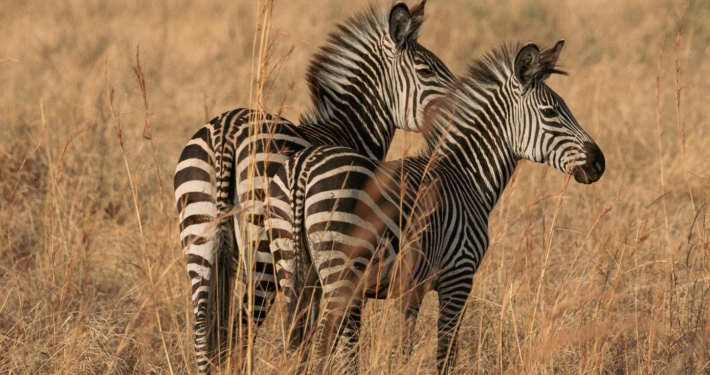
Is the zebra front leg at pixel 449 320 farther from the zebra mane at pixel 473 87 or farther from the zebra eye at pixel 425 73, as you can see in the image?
the zebra eye at pixel 425 73

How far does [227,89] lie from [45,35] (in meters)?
Answer: 3.93

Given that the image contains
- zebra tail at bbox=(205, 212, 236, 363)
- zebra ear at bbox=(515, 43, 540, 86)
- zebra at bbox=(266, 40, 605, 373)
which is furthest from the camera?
zebra ear at bbox=(515, 43, 540, 86)

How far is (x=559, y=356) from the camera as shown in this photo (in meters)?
4.73

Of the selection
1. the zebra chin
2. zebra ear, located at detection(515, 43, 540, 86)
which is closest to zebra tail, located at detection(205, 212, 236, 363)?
zebra ear, located at detection(515, 43, 540, 86)

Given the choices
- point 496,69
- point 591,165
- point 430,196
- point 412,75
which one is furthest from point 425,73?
point 430,196

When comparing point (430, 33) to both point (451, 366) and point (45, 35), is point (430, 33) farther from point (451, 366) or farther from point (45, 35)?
point (451, 366)

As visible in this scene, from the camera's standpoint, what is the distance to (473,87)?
5.20m

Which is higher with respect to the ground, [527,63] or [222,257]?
[527,63]

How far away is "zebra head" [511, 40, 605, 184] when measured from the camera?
16.2ft

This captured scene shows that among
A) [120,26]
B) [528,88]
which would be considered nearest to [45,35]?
[120,26]

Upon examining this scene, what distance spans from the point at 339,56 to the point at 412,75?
49cm

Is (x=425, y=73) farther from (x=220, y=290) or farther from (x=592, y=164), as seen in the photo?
(x=220, y=290)

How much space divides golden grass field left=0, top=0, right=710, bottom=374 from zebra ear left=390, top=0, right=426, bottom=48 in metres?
1.15

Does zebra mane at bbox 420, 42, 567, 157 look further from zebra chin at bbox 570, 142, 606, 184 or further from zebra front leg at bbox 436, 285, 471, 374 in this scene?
zebra front leg at bbox 436, 285, 471, 374
